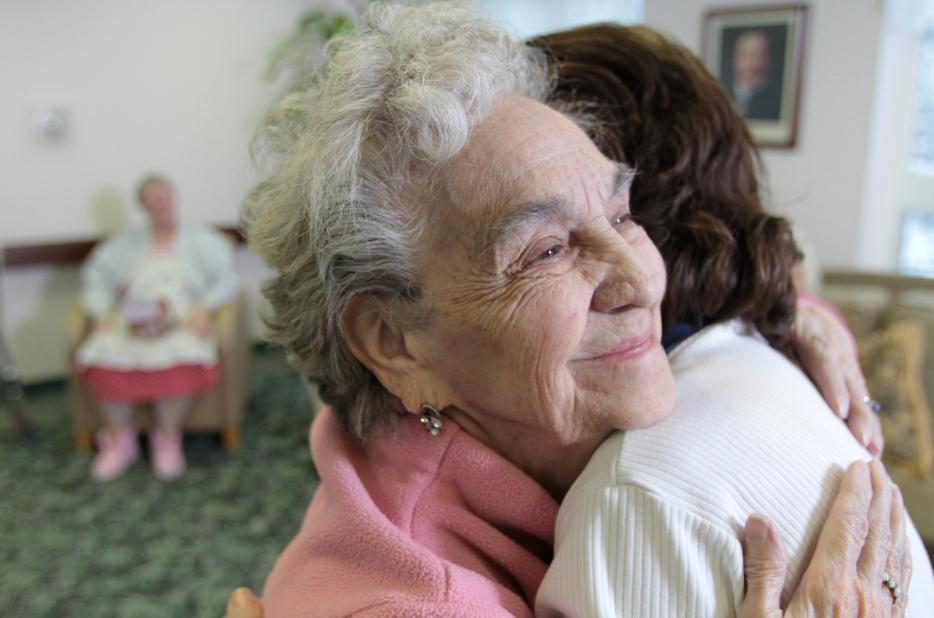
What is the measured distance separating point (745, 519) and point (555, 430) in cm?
23

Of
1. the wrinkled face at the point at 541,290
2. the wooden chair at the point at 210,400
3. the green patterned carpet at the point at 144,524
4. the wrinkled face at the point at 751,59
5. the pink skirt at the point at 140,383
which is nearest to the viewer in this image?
the wrinkled face at the point at 541,290

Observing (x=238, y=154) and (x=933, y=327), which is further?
(x=238, y=154)

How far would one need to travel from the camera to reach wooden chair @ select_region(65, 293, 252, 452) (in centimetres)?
373

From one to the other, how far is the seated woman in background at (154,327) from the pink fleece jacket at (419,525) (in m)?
2.83

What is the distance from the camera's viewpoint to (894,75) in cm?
365

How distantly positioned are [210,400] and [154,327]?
462mm

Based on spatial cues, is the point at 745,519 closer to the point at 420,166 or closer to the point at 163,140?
the point at 420,166

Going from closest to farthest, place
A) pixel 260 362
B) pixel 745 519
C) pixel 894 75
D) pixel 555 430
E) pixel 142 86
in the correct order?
pixel 745 519
pixel 555 430
pixel 894 75
pixel 142 86
pixel 260 362

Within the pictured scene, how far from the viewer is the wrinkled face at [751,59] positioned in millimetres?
3840

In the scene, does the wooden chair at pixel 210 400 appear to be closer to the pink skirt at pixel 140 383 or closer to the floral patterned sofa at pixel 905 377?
the pink skirt at pixel 140 383

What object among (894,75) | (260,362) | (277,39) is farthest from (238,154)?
(894,75)

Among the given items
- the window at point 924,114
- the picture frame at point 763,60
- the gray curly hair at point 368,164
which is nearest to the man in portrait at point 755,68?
the picture frame at point 763,60

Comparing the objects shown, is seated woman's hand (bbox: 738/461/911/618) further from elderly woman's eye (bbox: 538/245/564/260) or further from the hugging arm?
elderly woman's eye (bbox: 538/245/564/260)

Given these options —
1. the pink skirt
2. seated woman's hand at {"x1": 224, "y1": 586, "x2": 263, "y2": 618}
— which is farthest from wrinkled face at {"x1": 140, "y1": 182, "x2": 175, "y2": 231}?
seated woman's hand at {"x1": 224, "y1": 586, "x2": 263, "y2": 618}
